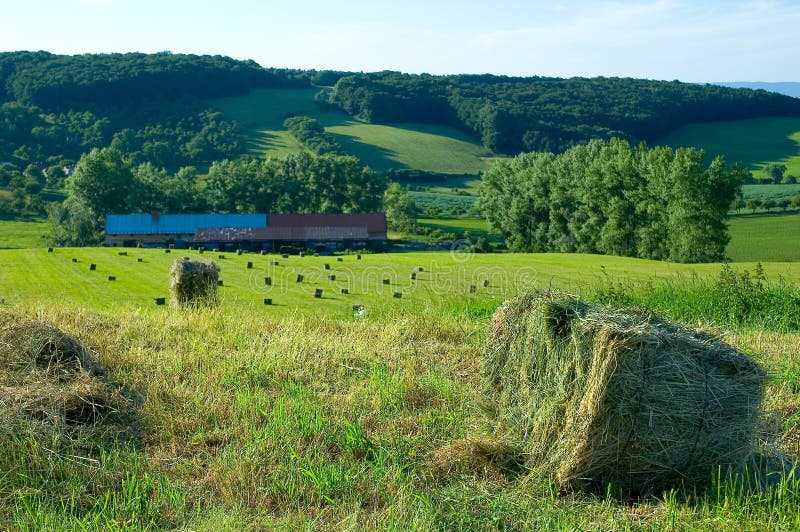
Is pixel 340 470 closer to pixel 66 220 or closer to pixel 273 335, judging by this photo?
pixel 273 335

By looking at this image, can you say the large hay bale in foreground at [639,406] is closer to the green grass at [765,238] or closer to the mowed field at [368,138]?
the green grass at [765,238]

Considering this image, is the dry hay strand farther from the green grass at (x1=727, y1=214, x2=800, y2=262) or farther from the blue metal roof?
the blue metal roof

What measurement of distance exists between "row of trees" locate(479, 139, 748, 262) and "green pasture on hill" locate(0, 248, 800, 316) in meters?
17.4

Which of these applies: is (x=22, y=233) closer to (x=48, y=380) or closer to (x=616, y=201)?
(x=616, y=201)

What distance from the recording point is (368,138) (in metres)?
146

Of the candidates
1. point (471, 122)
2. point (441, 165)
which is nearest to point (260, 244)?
point (441, 165)

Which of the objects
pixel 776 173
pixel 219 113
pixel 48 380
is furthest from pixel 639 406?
pixel 219 113

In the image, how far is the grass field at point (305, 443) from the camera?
4602 millimetres

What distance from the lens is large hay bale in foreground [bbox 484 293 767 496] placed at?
16.2 feet

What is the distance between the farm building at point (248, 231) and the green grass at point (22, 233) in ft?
30.1

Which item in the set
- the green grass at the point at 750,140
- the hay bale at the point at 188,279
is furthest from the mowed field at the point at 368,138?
the hay bale at the point at 188,279

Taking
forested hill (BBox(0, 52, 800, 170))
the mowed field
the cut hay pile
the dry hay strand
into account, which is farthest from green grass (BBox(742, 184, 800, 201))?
the cut hay pile

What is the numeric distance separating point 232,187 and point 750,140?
92.5m

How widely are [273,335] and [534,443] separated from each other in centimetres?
457
